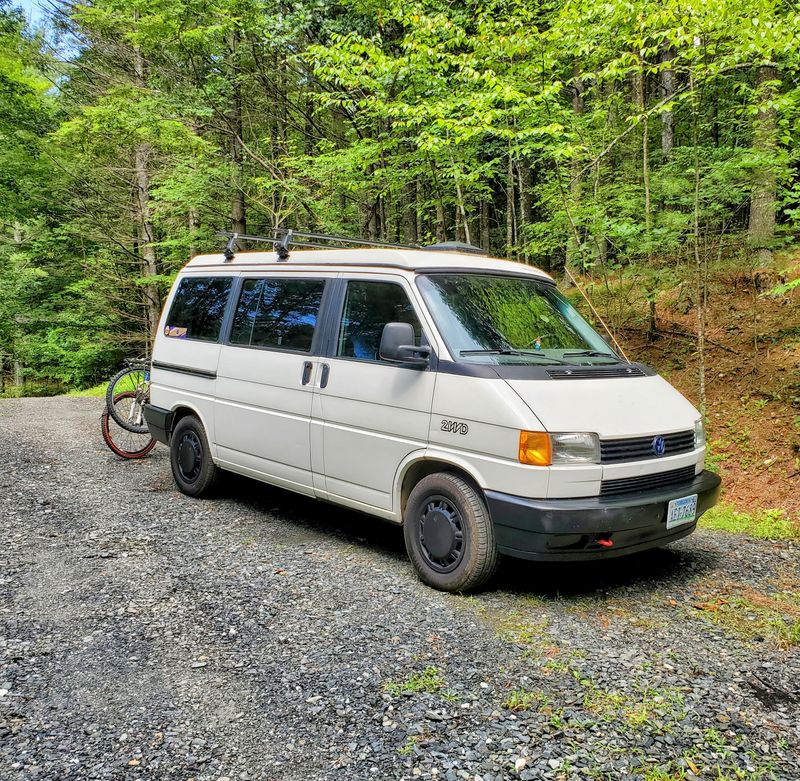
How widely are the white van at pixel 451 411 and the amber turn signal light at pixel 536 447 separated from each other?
0.5 inches

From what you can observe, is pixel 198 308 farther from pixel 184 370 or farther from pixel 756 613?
pixel 756 613

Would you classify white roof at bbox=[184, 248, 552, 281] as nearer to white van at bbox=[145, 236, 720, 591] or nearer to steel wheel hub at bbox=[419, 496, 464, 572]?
white van at bbox=[145, 236, 720, 591]

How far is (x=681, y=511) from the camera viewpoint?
4.37 metres

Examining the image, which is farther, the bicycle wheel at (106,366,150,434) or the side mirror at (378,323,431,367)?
the bicycle wheel at (106,366,150,434)

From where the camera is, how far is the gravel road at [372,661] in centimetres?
278

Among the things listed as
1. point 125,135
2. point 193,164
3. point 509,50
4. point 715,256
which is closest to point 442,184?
point 509,50

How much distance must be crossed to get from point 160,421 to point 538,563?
14.3 feet

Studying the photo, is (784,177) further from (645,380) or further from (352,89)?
(352,89)

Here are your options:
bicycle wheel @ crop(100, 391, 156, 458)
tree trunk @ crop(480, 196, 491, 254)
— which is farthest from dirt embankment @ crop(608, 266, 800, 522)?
bicycle wheel @ crop(100, 391, 156, 458)

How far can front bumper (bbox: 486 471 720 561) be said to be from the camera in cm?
393

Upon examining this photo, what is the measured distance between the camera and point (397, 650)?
12.1 ft

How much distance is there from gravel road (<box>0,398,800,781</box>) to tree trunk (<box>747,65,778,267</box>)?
484cm

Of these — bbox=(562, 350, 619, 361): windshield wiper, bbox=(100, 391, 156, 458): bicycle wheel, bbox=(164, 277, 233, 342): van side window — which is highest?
bbox=(164, 277, 233, 342): van side window

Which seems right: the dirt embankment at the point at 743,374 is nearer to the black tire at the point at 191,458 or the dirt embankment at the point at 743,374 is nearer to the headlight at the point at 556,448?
the headlight at the point at 556,448
